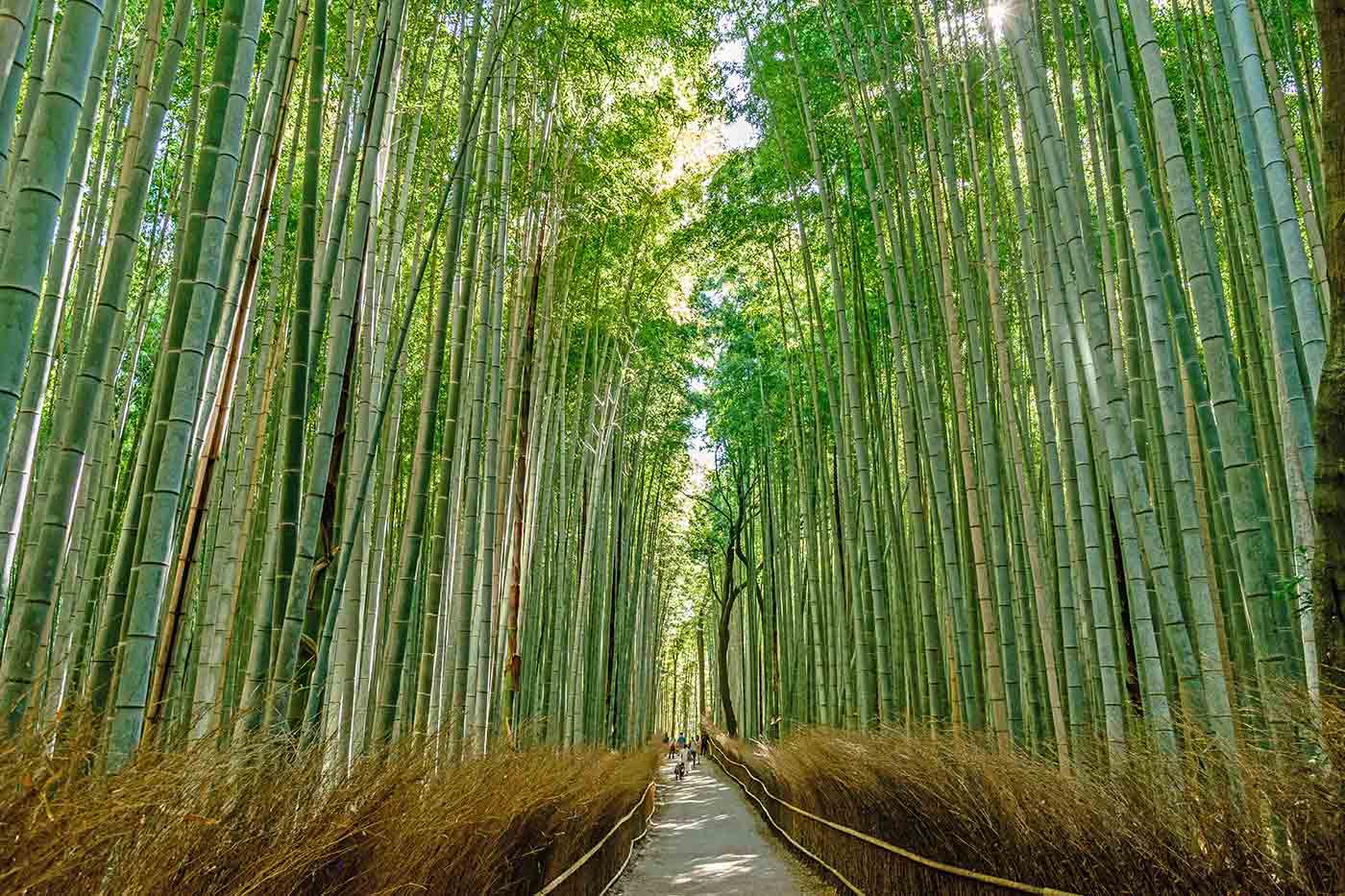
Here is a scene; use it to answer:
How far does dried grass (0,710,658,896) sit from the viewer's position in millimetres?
979

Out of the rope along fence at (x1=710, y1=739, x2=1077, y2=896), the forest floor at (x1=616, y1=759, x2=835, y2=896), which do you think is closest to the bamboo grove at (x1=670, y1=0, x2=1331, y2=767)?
the rope along fence at (x1=710, y1=739, x2=1077, y2=896)

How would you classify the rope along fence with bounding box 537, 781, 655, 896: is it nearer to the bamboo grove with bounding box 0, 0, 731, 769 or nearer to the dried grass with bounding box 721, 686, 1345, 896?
the bamboo grove with bounding box 0, 0, 731, 769

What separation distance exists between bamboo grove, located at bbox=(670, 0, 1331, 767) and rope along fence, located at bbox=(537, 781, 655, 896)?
6.12 ft

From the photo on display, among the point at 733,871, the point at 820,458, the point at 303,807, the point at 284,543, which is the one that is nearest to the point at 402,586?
the point at 284,543

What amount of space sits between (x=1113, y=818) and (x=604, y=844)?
10.2ft

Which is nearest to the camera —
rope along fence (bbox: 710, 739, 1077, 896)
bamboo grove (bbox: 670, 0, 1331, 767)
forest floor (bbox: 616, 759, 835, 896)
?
rope along fence (bbox: 710, 739, 1077, 896)

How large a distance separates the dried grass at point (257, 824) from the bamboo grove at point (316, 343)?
18 cm

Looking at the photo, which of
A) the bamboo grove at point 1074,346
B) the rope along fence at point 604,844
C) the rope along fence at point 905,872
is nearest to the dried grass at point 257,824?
the rope along fence at point 604,844

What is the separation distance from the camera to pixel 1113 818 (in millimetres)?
2145

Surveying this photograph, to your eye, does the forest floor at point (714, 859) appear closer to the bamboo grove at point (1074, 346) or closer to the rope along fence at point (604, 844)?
the rope along fence at point (604, 844)

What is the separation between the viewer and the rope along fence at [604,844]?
3284 mm

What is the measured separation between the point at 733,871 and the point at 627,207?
5.21 m

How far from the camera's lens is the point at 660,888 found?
5141mm

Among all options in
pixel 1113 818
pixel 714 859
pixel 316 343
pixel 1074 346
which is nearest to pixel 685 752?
pixel 714 859
